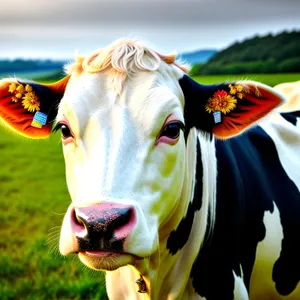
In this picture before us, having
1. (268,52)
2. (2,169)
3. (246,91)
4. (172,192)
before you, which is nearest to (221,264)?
(172,192)

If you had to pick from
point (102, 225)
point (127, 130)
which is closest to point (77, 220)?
point (102, 225)

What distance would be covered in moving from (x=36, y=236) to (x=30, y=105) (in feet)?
12.4

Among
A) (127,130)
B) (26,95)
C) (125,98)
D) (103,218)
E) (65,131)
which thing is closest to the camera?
(103,218)

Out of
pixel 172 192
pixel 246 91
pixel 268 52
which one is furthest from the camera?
pixel 268 52

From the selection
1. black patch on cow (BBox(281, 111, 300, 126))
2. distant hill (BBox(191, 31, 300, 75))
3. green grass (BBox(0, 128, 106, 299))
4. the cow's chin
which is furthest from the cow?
distant hill (BBox(191, 31, 300, 75))

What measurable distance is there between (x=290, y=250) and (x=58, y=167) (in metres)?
8.11

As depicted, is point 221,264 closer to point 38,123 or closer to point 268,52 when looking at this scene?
point 38,123

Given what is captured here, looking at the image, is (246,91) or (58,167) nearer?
(246,91)

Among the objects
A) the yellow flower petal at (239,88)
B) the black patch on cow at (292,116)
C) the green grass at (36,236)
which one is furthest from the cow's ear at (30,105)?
the black patch on cow at (292,116)

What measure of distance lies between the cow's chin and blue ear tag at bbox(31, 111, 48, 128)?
1.03 metres

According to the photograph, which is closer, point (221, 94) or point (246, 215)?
point (221, 94)

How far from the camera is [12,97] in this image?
118 inches

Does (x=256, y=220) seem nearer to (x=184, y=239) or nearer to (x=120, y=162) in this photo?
(x=184, y=239)

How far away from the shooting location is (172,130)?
2.48 metres
